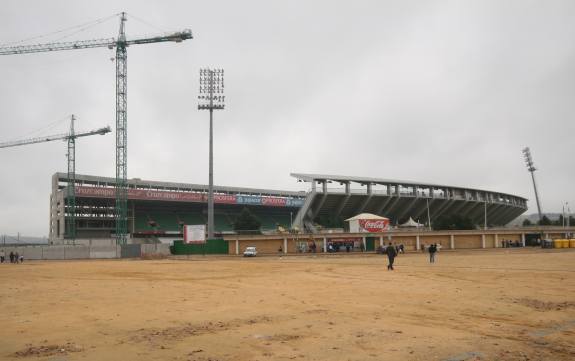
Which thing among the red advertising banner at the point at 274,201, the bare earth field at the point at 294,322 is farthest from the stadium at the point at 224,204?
the bare earth field at the point at 294,322

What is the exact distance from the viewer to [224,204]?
10975cm

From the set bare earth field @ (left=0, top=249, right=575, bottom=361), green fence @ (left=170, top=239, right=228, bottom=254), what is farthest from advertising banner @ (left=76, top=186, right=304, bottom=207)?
bare earth field @ (left=0, top=249, right=575, bottom=361)

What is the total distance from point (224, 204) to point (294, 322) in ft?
323

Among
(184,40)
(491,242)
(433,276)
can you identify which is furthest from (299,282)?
(184,40)

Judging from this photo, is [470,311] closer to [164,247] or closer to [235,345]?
[235,345]

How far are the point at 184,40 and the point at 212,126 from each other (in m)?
19.1

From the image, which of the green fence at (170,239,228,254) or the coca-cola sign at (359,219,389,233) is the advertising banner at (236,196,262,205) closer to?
the green fence at (170,239,228,254)

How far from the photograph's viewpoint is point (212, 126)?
Answer: 236ft

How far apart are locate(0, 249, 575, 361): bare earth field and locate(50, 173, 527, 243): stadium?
242 feet

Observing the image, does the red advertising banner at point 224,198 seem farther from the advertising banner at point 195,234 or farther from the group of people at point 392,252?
the group of people at point 392,252

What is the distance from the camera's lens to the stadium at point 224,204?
325ft

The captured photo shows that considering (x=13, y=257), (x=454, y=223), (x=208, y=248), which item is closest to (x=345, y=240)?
(x=208, y=248)

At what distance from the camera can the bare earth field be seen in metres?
9.28

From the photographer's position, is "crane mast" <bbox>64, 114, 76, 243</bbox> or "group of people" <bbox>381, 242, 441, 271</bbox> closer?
"group of people" <bbox>381, 242, 441, 271</bbox>
